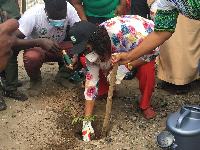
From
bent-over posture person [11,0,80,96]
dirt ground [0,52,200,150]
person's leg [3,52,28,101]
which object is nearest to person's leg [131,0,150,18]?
bent-over posture person [11,0,80,96]

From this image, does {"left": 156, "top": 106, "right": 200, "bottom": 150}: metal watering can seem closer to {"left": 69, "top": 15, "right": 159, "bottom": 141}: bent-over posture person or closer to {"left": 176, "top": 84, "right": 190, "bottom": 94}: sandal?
{"left": 69, "top": 15, "right": 159, "bottom": 141}: bent-over posture person

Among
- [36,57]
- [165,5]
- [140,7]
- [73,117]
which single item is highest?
[165,5]

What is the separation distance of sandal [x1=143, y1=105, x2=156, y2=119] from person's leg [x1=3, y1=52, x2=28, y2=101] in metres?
1.63

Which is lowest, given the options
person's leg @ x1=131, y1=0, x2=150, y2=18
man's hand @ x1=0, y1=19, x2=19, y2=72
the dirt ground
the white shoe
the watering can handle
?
the dirt ground

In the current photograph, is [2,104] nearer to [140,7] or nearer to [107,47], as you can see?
[107,47]

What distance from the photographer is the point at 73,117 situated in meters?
3.43

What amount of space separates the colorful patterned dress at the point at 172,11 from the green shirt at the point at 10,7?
2.99 m

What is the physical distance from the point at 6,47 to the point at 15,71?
1.75 m

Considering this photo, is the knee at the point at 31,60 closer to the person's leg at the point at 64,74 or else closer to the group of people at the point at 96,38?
the group of people at the point at 96,38

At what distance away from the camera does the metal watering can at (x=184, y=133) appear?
2365 millimetres

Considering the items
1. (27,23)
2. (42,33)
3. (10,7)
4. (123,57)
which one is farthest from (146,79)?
(10,7)

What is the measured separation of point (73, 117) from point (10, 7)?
7.44 feet

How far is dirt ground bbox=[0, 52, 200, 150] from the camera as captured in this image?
9.63ft

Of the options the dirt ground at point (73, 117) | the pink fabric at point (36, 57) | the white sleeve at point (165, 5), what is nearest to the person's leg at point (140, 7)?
the dirt ground at point (73, 117)
